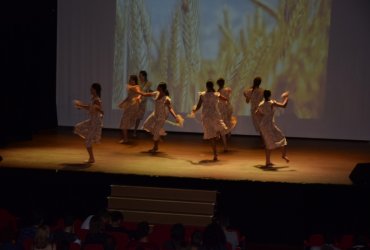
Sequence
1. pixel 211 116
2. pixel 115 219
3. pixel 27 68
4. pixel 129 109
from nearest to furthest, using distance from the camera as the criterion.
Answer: pixel 115 219 → pixel 211 116 → pixel 129 109 → pixel 27 68

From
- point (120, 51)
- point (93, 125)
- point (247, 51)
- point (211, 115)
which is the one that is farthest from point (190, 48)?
point (93, 125)

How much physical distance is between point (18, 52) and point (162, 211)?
238 inches

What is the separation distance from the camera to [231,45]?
618 inches

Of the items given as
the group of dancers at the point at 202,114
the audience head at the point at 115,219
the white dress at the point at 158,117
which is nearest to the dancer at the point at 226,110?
the group of dancers at the point at 202,114

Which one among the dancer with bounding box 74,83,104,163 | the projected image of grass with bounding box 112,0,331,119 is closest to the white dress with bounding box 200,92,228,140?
the dancer with bounding box 74,83,104,163

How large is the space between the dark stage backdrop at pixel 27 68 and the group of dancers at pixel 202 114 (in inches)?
93.7

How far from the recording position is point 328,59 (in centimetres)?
1557

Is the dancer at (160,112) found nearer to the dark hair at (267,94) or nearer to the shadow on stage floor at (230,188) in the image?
the shadow on stage floor at (230,188)

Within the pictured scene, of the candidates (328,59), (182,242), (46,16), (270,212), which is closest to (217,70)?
(328,59)

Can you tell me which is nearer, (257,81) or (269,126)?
(269,126)

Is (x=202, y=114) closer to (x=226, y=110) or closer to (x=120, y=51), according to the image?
(x=226, y=110)

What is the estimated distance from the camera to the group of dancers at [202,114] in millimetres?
11382

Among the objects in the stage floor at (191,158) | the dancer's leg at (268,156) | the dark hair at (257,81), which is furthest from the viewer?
the dark hair at (257,81)

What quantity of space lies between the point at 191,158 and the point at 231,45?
4.11 metres
